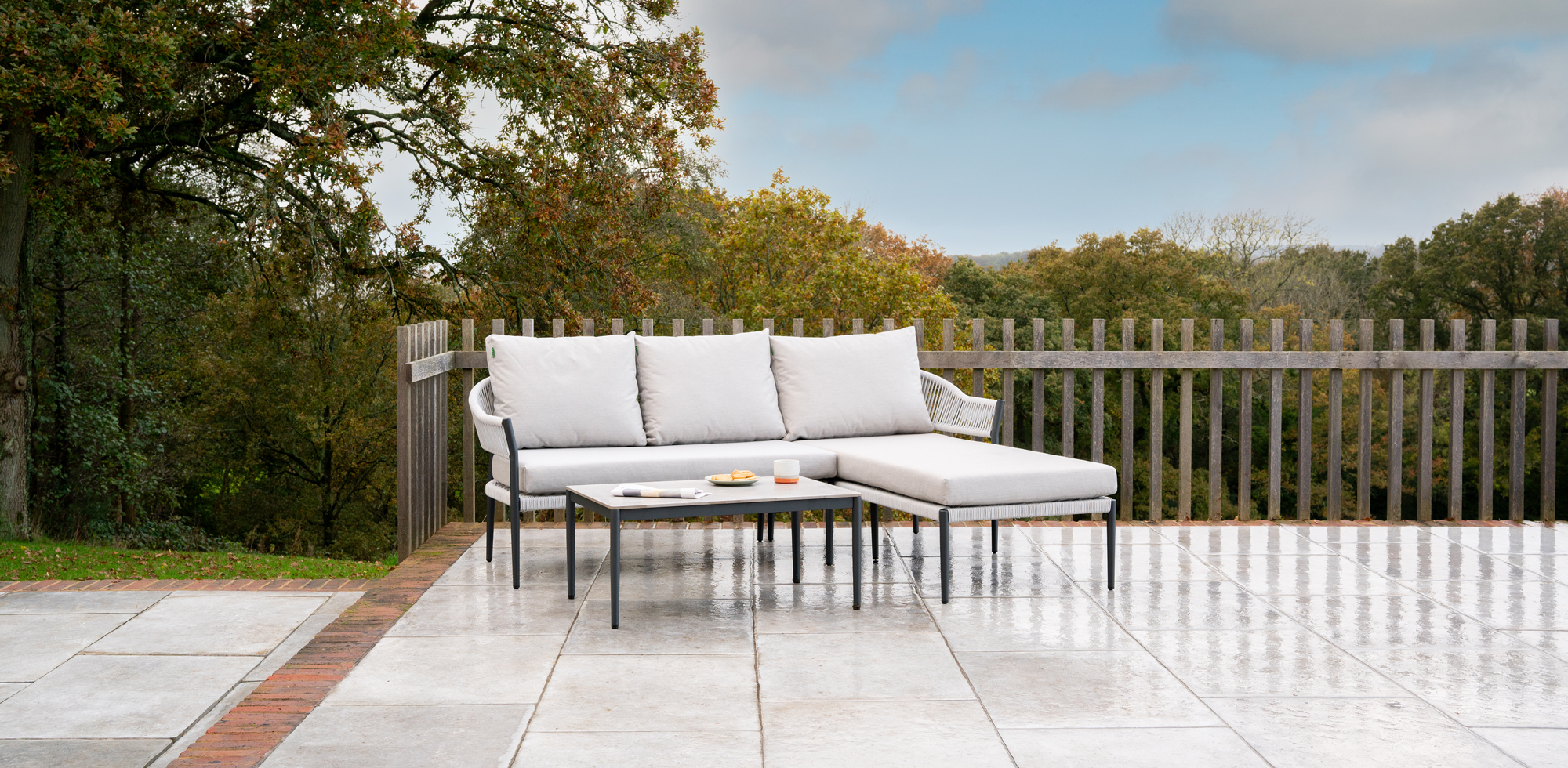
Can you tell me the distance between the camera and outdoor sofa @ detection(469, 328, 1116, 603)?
13.2 ft

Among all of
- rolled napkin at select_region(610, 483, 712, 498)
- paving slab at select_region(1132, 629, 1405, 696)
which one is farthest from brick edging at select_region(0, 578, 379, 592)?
paving slab at select_region(1132, 629, 1405, 696)

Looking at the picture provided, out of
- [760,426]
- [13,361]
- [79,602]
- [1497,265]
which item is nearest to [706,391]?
[760,426]

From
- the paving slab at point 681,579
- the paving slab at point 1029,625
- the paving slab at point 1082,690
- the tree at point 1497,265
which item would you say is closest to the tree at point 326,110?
the paving slab at point 681,579

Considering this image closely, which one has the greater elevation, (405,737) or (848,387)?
(848,387)

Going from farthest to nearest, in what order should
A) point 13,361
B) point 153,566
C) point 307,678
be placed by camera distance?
point 13,361, point 153,566, point 307,678

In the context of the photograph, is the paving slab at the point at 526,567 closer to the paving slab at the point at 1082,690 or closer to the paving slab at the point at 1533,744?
the paving slab at the point at 1082,690

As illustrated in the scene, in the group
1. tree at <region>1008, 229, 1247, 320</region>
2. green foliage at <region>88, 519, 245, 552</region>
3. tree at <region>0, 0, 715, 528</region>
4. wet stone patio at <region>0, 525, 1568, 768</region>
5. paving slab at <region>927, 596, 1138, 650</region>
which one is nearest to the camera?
wet stone patio at <region>0, 525, 1568, 768</region>

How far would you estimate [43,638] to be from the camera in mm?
3504

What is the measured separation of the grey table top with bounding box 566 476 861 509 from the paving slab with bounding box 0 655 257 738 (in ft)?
3.55

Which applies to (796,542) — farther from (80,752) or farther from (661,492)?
(80,752)

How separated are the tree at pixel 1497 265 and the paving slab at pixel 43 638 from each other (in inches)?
951

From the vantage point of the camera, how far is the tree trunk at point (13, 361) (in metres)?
8.80

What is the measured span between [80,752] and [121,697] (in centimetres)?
41

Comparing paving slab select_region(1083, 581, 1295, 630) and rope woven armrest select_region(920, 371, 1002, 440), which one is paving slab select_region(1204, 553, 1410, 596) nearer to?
paving slab select_region(1083, 581, 1295, 630)
